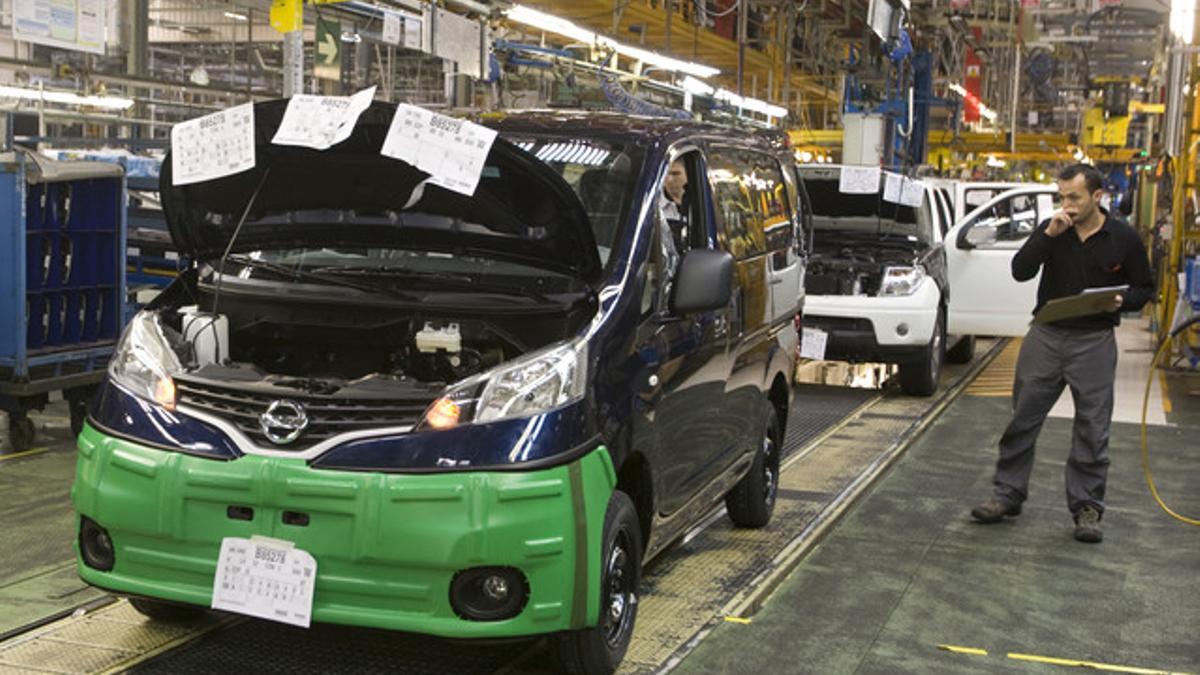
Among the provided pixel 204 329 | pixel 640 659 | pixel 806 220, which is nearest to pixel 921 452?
pixel 806 220

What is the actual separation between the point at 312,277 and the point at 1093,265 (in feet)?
12.4

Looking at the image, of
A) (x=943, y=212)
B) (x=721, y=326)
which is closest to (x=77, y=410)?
(x=721, y=326)

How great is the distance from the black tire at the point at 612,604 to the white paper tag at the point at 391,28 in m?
5.71

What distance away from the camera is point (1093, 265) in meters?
6.40

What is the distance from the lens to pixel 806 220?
24.2 feet

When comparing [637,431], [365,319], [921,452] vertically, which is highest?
[365,319]

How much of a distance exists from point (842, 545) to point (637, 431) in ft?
7.33

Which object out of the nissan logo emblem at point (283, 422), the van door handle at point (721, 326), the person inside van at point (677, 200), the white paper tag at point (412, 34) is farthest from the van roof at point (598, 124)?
the white paper tag at point (412, 34)

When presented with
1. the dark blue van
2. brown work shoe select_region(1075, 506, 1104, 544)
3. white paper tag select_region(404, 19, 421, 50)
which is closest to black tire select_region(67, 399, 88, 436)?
white paper tag select_region(404, 19, 421, 50)

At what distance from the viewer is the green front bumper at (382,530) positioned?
144 inches

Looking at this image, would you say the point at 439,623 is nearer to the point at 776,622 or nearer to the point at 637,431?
the point at 637,431

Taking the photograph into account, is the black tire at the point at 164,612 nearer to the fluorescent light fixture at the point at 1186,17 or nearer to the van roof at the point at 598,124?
the van roof at the point at 598,124

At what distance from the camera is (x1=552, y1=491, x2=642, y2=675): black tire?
13.3 ft

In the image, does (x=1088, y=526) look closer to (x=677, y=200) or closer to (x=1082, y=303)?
(x=1082, y=303)
